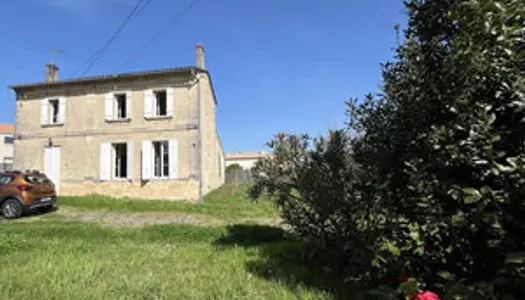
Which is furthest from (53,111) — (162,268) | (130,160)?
(162,268)

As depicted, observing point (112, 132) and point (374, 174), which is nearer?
point (374, 174)

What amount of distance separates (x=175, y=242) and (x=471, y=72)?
19.9 feet

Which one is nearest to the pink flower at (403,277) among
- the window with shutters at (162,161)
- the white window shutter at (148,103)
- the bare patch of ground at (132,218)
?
the bare patch of ground at (132,218)

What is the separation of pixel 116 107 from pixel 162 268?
12241 mm

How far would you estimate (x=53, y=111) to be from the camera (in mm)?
15078

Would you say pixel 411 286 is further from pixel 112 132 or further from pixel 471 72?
pixel 112 132

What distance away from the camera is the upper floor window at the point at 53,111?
47.3 feet

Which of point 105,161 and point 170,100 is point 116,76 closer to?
point 170,100

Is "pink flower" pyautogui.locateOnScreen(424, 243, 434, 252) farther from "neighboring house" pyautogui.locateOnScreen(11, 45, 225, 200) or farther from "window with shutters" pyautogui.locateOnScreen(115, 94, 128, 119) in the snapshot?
"window with shutters" pyautogui.locateOnScreen(115, 94, 128, 119)

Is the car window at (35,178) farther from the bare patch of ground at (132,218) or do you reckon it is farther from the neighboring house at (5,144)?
the neighboring house at (5,144)

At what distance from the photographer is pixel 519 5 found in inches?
78.8

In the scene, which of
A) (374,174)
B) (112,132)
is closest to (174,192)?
(112,132)

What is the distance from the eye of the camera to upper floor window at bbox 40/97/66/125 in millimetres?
14430

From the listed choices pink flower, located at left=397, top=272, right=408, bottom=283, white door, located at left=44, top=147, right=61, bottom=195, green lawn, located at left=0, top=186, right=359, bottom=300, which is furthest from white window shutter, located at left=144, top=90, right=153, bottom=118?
pink flower, located at left=397, top=272, right=408, bottom=283
